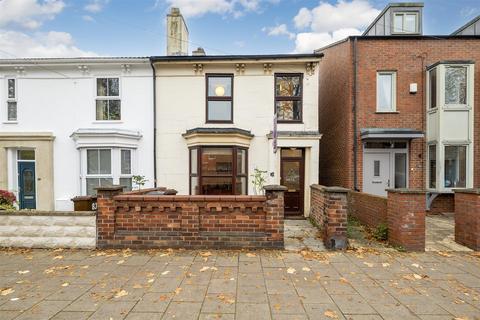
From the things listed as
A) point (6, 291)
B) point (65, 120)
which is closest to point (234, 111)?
point (65, 120)

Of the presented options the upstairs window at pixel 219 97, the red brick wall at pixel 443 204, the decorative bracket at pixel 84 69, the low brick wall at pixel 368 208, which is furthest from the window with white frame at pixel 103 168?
the red brick wall at pixel 443 204

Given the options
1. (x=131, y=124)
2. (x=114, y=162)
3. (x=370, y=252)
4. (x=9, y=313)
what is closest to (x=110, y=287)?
(x=9, y=313)

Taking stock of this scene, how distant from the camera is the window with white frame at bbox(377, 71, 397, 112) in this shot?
947 centimetres

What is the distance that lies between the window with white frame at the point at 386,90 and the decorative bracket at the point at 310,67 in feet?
8.50

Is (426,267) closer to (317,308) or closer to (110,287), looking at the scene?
(317,308)

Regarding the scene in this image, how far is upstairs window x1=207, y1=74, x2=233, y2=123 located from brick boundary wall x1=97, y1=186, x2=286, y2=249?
454 centimetres

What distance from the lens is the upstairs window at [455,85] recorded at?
29.6 feet

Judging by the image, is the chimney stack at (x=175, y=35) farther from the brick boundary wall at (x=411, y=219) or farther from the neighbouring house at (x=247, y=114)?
the brick boundary wall at (x=411, y=219)

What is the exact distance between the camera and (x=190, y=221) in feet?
17.6

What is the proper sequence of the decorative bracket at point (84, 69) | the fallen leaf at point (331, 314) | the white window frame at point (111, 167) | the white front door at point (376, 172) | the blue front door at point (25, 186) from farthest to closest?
the white front door at point (376, 172) → the blue front door at point (25, 186) → the decorative bracket at point (84, 69) → the white window frame at point (111, 167) → the fallen leaf at point (331, 314)

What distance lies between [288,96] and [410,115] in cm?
462

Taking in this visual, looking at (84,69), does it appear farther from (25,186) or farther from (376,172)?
(376,172)

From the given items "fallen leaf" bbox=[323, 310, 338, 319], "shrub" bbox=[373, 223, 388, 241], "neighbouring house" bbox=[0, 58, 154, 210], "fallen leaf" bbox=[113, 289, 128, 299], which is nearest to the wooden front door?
"shrub" bbox=[373, 223, 388, 241]

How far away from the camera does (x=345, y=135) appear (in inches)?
377
